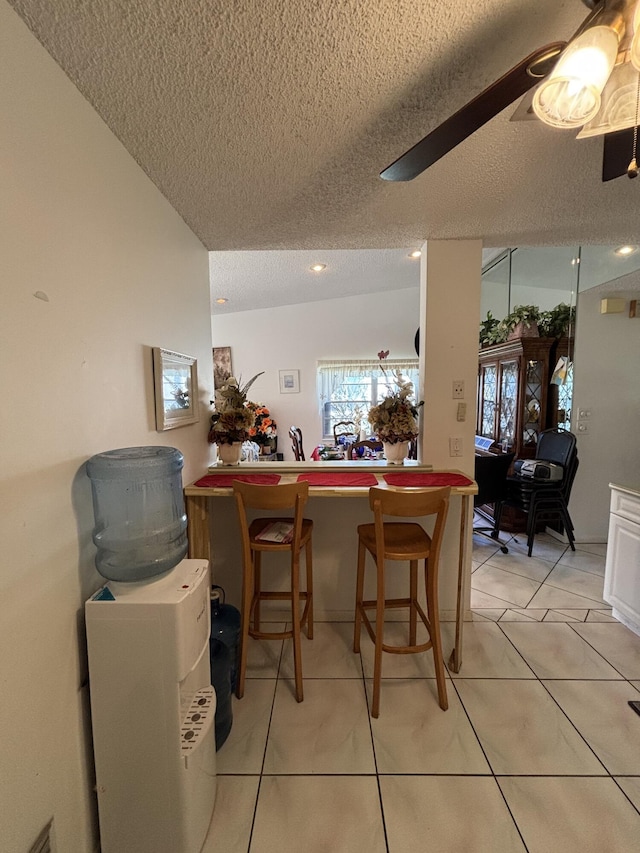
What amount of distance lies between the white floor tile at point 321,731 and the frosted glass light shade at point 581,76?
2.16m

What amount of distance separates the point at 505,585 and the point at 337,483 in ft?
5.75

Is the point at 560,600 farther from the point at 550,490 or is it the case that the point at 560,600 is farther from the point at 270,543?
the point at 270,543

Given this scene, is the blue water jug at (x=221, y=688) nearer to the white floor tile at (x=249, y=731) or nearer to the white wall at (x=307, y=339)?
the white floor tile at (x=249, y=731)

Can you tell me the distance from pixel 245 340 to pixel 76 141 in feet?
15.4

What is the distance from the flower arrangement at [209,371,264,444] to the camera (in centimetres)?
206

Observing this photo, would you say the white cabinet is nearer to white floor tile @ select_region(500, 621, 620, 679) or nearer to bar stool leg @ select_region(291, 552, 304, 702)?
white floor tile @ select_region(500, 621, 620, 679)

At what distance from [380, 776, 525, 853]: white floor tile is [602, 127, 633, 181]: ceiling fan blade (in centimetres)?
209

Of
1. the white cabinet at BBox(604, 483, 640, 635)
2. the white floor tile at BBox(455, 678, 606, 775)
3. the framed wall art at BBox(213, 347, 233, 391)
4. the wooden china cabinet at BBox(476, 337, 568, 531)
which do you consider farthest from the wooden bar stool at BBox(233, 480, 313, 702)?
the framed wall art at BBox(213, 347, 233, 391)

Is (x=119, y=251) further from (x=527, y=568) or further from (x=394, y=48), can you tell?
(x=527, y=568)

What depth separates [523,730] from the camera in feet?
4.79

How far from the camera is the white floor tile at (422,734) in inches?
52.2

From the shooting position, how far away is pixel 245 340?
5637mm

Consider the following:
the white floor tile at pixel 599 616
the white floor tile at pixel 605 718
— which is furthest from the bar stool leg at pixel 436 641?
the white floor tile at pixel 599 616

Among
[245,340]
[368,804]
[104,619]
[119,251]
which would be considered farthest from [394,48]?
[245,340]
